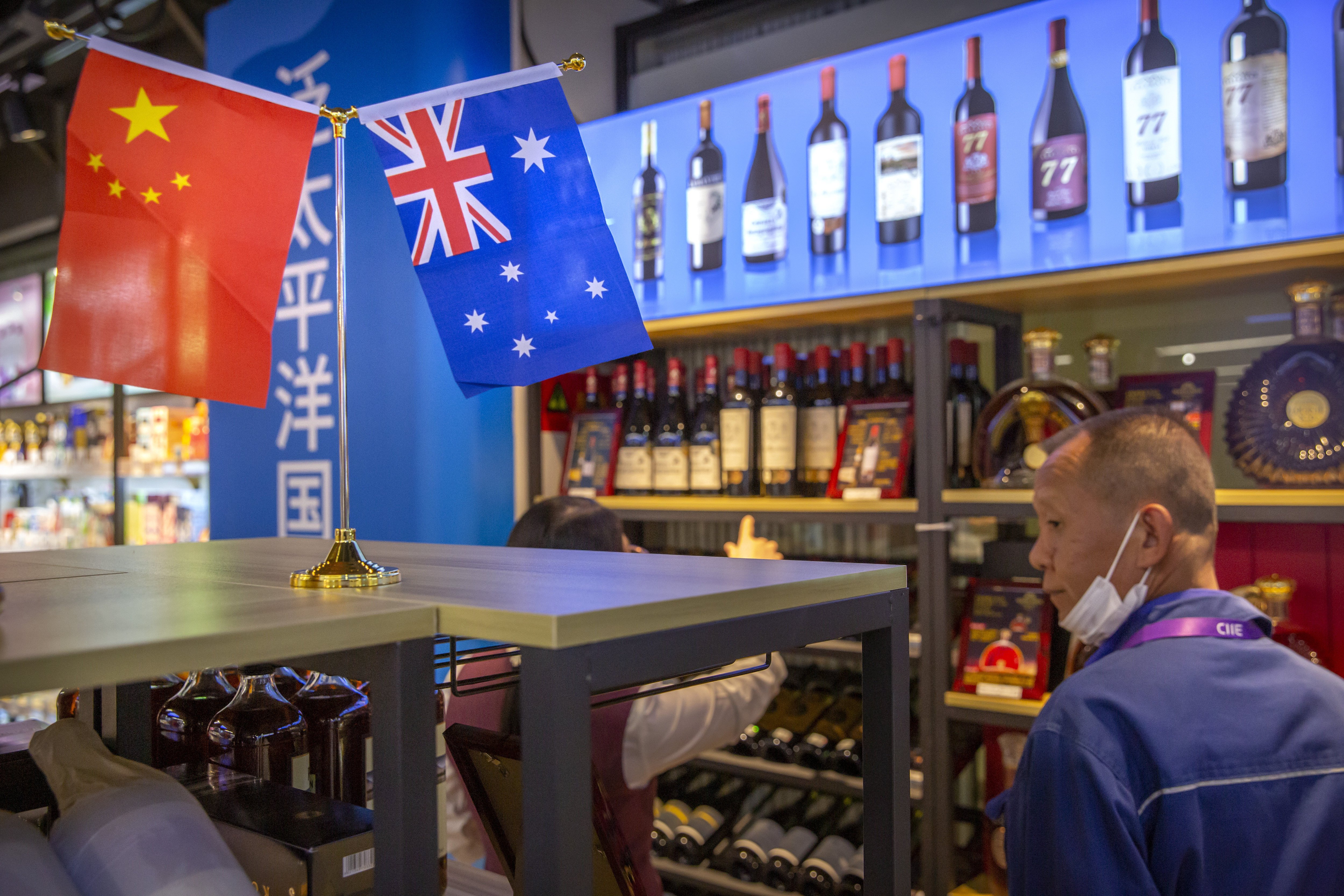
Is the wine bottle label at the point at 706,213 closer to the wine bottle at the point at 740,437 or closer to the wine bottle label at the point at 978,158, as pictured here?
the wine bottle at the point at 740,437

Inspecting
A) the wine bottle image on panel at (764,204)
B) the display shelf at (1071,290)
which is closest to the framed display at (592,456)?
the display shelf at (1071,290)

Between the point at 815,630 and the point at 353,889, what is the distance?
0.44 metres

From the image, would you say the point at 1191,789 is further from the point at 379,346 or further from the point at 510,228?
the point at 379,346

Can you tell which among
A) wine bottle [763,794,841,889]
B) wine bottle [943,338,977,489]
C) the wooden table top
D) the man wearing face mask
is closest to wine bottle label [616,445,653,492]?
wine bottle [943,338,977,489]

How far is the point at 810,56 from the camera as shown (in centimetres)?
322

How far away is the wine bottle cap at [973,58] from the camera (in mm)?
2596

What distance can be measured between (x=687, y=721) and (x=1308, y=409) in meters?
1.57

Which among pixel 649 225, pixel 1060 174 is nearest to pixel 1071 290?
pixel 1060 174

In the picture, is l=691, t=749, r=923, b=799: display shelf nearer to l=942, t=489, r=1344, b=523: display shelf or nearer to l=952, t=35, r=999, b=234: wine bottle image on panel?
l=942, t=489, r=1344, b=523: display shelf

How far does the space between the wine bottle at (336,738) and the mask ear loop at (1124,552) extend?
1.49 metres

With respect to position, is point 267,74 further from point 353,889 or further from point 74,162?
point 353,889

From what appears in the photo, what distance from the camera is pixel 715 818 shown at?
304 centimetres

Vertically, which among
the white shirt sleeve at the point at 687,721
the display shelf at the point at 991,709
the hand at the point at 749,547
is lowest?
the display shelf at the point at 991,709

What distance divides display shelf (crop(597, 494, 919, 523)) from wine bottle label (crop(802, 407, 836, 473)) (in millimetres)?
131
